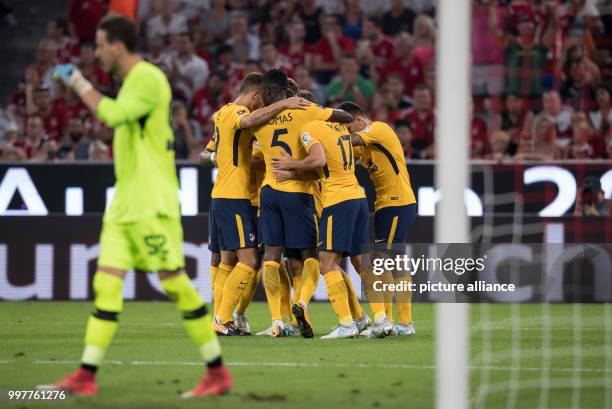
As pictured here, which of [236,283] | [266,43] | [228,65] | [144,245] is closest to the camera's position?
[144,245]

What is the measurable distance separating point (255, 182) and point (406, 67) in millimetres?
6991

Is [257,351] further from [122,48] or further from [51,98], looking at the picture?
[51,98]

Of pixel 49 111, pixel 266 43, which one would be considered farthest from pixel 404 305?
pixel 49 111

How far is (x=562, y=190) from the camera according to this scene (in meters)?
13.7

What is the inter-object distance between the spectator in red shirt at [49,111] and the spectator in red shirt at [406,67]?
4734 millimetres

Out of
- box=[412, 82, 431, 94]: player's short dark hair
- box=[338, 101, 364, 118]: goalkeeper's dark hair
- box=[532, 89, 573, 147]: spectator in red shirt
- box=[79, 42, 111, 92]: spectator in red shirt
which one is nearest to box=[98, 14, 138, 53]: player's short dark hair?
box=[338, 101, 364, 118]: goalkeeper's dark hair

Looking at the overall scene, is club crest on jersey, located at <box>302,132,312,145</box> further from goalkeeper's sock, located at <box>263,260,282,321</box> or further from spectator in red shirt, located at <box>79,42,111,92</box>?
spectator in red shirt, located at <box>79,42,111,92</box>

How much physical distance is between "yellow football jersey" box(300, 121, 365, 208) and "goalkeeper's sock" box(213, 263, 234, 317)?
124cm

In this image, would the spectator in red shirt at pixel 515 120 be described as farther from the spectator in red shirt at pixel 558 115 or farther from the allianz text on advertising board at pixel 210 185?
the allianz text on advertising board at pixel 210 185

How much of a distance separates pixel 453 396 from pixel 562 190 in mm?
8669

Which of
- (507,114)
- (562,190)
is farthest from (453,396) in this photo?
(507,114)

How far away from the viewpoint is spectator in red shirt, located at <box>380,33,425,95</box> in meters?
16.6

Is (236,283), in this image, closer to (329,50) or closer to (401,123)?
(401,123)

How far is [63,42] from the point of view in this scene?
1789cm
